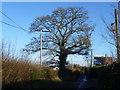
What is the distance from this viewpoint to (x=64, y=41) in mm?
33969

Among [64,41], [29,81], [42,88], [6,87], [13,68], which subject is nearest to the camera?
[6,87]

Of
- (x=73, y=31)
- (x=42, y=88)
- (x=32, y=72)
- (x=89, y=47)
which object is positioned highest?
(x=73, y=31)

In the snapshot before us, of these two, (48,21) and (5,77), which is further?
(48,21)

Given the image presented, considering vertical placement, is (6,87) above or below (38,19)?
below

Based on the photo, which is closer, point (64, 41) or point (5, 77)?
point (5, 77)

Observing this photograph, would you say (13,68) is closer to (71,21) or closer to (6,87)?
(6,87)

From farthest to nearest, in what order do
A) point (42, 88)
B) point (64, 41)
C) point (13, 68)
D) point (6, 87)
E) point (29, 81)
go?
point (64, 41), point (42, 88), point (29, 81), point (13, 68), point (6, 87)

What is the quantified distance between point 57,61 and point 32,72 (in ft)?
65.8

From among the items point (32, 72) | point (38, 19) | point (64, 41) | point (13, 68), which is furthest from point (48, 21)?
point (13, 68)

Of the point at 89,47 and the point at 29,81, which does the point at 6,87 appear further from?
the point at 89,47

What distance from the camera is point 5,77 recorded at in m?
10.5

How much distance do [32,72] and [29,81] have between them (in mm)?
1446

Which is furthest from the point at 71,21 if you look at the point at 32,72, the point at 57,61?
the point at 32,72

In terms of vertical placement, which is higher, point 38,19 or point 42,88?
point 38,19
